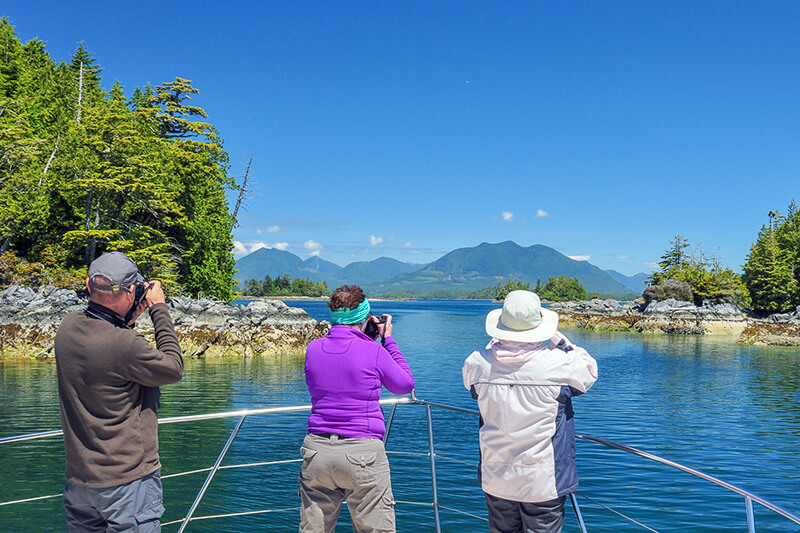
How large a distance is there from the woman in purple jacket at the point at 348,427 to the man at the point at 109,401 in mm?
740

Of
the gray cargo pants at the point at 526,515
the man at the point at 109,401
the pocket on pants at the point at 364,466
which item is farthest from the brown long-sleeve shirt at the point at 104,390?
the gray cargo pants at the point at 526,515

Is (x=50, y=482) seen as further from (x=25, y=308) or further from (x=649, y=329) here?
(x=649, y=329)

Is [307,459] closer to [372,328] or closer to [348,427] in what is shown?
[348,427]

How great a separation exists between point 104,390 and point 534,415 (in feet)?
5.81

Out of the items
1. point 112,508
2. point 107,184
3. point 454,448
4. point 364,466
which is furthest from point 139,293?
point 107,184

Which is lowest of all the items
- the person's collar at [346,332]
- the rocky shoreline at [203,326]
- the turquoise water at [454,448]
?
the turquoise water at [454,448]

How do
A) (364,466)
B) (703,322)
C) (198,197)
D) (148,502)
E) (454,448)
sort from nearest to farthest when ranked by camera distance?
(148,502)
(364,466)
(454,448)
(198,197)
(703,322)

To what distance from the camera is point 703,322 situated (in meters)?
53.2

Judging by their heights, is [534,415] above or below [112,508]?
above

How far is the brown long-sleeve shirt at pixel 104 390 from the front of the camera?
2.30 metres

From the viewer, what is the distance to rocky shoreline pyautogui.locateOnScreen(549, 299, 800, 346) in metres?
43.7

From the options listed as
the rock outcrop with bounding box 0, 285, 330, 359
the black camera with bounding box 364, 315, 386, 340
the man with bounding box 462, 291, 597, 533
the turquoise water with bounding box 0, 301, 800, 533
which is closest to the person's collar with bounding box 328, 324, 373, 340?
the black camera with bounding box 364, 315, 386, 340

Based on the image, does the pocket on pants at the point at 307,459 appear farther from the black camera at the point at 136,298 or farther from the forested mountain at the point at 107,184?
the forested mountain at the point at 107,184

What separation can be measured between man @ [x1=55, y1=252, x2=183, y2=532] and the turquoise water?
2278 millimetres
